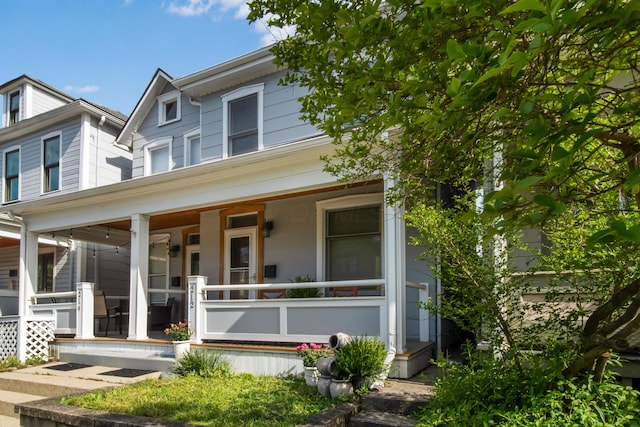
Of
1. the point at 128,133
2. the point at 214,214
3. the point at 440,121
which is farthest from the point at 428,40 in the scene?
the point at 128,133

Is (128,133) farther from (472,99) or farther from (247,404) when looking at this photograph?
(472,99)

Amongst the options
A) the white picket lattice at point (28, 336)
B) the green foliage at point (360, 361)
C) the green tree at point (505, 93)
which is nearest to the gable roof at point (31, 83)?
the white picket lattice at point (28, 336)

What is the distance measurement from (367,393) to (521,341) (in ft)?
7.44

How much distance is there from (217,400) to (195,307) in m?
2.70

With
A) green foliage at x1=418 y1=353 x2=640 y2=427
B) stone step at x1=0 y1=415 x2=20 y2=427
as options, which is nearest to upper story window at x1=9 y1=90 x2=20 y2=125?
stone step at x1=0 y1=415 x2=20 y2=427

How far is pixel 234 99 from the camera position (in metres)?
10.8

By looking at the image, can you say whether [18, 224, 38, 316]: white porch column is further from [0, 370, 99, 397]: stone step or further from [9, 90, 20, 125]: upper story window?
[9, 90, 20, 125]: upper story window

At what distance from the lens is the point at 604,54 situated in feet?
7.77

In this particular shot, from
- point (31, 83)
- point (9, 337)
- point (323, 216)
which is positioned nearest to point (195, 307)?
point (323, 216)

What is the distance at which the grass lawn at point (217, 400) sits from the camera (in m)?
5.11

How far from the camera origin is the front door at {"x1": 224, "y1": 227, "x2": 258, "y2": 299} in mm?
10258

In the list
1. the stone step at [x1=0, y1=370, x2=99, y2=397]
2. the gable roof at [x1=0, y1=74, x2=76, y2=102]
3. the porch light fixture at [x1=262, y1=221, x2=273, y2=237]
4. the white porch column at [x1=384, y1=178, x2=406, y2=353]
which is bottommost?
the stone step at [x1=0, y1=370, x2=99, y2=397]

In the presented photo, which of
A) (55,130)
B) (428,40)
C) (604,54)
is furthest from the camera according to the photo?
(55,130)

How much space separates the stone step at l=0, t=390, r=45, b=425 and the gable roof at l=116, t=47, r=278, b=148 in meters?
7.03
